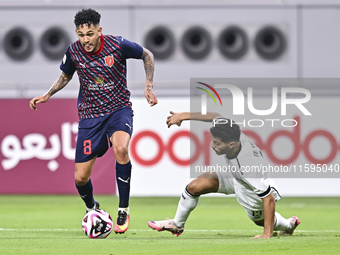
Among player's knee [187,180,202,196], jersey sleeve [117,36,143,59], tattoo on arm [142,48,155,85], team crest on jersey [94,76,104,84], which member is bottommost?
player's knee [187,180,202,196]

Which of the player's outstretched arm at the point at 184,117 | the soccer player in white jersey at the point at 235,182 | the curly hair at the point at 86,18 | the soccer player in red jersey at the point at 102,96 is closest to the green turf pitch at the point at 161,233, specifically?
the soccer player in white jersey at the point at 235,182

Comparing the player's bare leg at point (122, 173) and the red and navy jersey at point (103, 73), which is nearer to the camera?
the player's bare leg at point (122, 173)

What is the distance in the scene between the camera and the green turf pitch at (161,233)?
5.41 meters

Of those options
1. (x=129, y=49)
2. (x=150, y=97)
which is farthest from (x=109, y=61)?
(x=150, y=97)

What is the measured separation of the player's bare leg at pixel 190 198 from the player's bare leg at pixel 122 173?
0.32 metres

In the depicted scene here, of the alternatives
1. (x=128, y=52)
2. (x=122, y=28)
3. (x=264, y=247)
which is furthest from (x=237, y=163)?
(x=122, y=28)

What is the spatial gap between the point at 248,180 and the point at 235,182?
0.25m

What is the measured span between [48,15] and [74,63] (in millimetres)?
13067

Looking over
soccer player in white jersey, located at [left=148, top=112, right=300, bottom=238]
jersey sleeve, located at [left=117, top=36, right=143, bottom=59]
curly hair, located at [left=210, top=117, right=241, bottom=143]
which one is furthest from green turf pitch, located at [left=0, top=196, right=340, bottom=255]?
jersey sleeve, located at [left=117, top=36, right=143, bottom=59]

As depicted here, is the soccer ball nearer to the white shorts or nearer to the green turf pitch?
the green turf pitch

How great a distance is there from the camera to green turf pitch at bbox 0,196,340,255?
541 cm

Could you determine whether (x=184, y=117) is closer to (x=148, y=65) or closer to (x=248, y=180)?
(x=248, y=180)

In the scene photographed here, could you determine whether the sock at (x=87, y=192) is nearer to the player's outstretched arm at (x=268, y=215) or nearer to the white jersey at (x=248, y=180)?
the white jersey at (x=248, y=180)

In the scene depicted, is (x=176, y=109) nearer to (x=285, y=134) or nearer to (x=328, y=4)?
(x=285, y=134)
